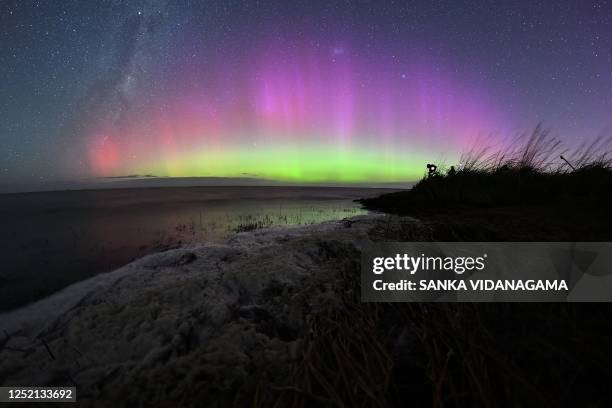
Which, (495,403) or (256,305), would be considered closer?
(495,403)

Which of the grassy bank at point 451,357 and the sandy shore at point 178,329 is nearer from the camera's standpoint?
the grassy bank at point 451,357

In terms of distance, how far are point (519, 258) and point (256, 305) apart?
2.44 m

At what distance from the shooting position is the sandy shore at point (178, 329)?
1.51 m

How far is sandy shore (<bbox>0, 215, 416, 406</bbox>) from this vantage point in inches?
59.4

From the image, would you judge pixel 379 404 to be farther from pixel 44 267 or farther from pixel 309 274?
pixel 44 267

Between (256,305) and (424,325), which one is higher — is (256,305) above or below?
below

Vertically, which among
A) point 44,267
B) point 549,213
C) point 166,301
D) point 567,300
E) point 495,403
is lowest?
point 44,267

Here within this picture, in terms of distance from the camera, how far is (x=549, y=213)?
13.4 feet

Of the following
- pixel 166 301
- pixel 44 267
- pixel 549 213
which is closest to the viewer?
pixel 166 301

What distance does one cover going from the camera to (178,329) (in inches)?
78.3

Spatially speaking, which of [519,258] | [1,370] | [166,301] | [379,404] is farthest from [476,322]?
[1,370]

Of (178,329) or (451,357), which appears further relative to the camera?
(178,329)

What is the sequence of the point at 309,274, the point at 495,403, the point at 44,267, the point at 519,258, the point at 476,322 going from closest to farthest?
the point at 495,403, the point at 476,322, the point at 519,258, the point at 309,274, the point at 44,267

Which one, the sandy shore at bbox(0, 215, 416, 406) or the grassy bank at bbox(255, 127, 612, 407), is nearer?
the grassy bank at bbox(255, 127, 612, 407)
